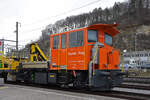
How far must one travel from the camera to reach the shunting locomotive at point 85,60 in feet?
28.5

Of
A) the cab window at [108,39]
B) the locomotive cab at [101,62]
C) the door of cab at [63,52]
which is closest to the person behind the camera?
the locomotive cab at [101,62]

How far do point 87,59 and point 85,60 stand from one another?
0.12 m

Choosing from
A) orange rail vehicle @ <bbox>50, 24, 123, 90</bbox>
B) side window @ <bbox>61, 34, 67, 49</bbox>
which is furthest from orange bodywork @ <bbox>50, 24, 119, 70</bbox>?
side window @ <bbox>61, 34, 67, 49</bbox>

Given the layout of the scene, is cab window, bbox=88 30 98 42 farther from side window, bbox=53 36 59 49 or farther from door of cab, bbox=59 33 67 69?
side window, bbox=53 36 59 49

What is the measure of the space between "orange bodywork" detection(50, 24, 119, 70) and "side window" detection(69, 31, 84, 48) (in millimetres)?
146

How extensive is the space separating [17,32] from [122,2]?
7458 cm

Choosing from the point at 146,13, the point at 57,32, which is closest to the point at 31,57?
the point at 57,32

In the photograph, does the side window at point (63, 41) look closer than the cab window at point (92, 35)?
No

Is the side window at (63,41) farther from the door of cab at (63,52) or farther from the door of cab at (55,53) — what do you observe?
the door of cab at (55,53)

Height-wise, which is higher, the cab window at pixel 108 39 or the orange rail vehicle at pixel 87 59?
the cab window at pixel 108 39

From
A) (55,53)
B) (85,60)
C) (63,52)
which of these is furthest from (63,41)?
(85,60)

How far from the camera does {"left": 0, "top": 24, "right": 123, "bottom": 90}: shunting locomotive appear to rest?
8688 millimetres

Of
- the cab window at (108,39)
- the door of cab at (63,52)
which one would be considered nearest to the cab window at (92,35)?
the cab window at (108,39)

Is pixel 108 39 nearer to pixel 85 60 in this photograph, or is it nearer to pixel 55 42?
pixel 85 60
